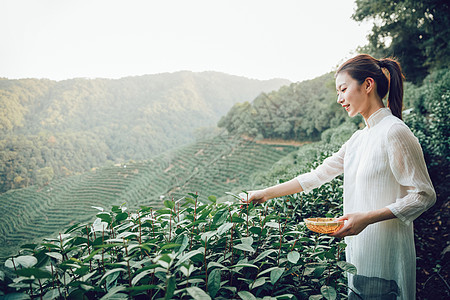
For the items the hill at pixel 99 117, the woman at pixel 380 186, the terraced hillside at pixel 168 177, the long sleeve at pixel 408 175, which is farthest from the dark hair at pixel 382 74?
the terraced hillside at pixel 168 177

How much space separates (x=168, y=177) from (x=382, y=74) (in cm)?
2960

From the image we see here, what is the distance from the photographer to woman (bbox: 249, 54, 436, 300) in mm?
825

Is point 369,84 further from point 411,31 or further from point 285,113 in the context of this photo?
point 285,113

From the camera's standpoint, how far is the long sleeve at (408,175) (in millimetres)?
809

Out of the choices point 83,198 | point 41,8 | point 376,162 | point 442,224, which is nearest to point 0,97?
point 41,8

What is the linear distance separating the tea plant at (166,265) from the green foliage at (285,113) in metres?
23.2

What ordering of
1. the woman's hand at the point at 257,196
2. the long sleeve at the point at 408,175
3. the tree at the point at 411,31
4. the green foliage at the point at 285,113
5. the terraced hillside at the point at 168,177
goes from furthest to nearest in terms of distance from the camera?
the green foliage at the point at 285,113, the terraced hillside at the point at 168,177, the tree at the point at 411,31, the woman's hand at the point at 257,196, the long sleeve at the point at 408,175

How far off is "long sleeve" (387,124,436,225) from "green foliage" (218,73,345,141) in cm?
2290

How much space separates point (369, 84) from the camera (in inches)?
38.9

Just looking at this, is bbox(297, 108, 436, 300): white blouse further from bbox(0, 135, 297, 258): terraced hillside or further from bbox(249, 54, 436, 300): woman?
bbox(0, 135, 297, 258): terraced hillside

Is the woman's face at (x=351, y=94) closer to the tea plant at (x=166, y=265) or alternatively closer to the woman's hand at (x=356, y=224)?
the woman's hand at (x=356, y=224)

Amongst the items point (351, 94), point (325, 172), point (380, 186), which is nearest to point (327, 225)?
point (380, 186)

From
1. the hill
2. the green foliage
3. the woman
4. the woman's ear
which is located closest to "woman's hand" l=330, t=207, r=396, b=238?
the woman

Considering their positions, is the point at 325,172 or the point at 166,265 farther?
the point at 325,172
